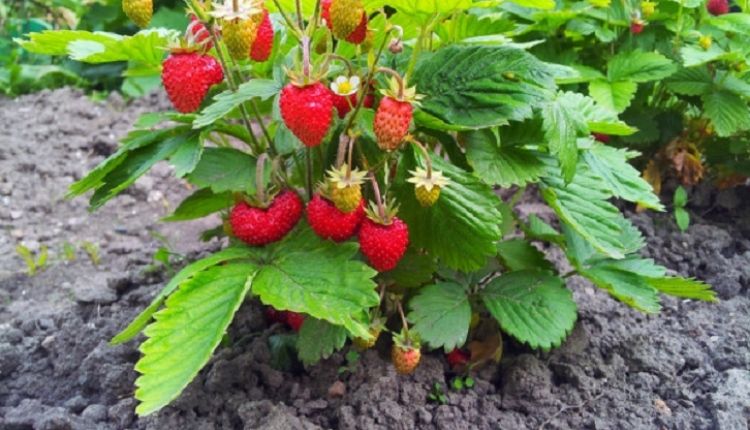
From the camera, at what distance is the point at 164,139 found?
1.67 metres

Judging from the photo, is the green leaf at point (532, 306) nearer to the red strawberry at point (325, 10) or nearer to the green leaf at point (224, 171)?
the green leaf at point (224, 171)

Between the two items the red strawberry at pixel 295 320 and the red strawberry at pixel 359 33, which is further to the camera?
the red strawberry at pixel 295 320

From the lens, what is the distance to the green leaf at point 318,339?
1649 mm

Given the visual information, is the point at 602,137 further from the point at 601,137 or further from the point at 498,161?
the point at 498,161

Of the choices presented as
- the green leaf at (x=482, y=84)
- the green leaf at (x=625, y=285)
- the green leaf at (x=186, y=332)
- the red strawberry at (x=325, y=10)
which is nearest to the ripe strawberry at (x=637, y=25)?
the green leaf at (x=625, y=285)

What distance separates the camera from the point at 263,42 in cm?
150

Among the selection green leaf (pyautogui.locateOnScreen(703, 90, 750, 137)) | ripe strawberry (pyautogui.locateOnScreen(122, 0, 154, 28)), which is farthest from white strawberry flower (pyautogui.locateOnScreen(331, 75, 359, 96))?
green leaf (pyautogui.locateOnScreen(703, 90, 750, 137))

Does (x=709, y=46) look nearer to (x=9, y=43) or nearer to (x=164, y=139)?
(x=164, y=139)

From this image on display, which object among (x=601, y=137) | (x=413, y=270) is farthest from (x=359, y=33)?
(x=601, y=137)

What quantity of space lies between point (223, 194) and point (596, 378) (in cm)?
93

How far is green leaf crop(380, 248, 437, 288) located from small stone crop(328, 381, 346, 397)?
0.26 m

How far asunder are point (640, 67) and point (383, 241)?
1278mm

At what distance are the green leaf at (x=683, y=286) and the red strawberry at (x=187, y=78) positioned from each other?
3.33ft

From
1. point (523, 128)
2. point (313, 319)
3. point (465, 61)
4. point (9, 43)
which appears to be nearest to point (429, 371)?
point (313, 319)
